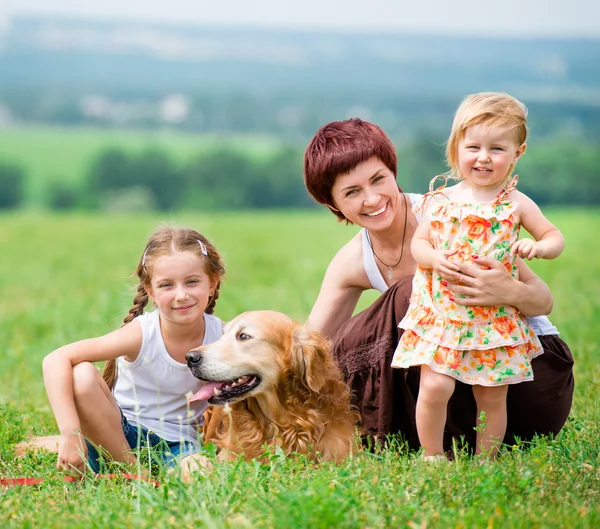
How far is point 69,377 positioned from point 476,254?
6.61 ft

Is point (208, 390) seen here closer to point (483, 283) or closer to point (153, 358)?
point (153, 358)

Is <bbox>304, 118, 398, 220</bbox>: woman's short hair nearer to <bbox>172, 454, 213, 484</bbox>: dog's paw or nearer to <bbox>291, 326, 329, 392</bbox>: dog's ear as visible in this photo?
<bbox>291, 326, 329, 392</bbox>: dog's ear

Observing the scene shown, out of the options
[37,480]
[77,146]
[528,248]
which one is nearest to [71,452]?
[37,480]

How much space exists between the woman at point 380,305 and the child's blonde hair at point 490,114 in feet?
2.06

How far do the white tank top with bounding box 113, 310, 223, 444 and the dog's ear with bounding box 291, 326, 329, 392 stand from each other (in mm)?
658

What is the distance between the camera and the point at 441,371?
377cm

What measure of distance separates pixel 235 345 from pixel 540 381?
151cm

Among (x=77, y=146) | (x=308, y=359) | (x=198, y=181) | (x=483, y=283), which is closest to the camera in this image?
(x=483, y=283)

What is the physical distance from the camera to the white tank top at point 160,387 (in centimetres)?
441

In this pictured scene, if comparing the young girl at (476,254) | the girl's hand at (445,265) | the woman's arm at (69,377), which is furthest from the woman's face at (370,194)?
the woman's arm at (69,377)

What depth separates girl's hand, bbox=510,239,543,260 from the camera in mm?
3512

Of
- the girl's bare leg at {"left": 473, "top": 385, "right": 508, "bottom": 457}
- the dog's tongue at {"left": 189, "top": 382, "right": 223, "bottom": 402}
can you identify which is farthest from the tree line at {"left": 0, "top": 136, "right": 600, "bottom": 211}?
the dog's tongue at {"left": 189, "top": 382, "right": 223, "bottom": 402}

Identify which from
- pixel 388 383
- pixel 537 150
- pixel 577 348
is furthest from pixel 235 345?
pixel 537 150

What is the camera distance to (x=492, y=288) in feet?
12.2
